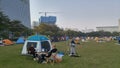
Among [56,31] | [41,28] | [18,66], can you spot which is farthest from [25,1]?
[56,31]

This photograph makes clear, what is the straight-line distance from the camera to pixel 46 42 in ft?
84.4

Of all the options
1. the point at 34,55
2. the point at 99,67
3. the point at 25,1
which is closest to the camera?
the point at 25,1

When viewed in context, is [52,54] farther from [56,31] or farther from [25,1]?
[56,31]

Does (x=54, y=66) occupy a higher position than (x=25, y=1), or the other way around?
(x=25, y=1)

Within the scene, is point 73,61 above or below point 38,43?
below

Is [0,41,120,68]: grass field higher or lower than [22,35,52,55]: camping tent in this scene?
lower

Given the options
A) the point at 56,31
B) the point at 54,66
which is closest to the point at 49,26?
the point at 56,31

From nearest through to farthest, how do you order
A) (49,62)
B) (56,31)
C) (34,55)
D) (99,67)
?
(99,67) → (49,62) → (34,55) → (56,31)

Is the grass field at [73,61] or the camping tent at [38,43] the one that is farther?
the camping tent at [38,43]

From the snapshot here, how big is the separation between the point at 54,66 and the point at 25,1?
7.86m

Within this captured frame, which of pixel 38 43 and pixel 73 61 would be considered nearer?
pixel 73 61

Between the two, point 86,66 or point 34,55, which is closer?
point 86,66

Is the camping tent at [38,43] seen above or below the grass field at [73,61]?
above

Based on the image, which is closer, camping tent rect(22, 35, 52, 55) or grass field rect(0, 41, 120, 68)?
grass field rect(0, 41, 120, 68)
